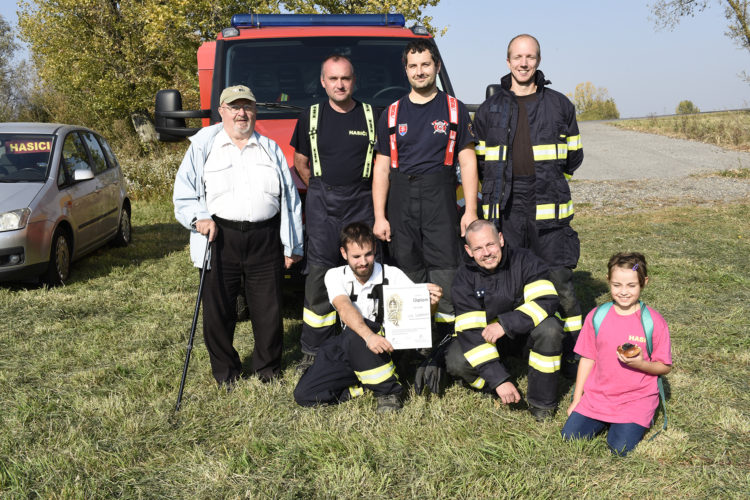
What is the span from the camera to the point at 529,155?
14.1 ft

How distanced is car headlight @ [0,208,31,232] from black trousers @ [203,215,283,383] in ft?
12.1

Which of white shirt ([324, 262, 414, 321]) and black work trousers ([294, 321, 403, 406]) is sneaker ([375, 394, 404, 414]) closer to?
black work trousers ([294, 321, 403, 406])

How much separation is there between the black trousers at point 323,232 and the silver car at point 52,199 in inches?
156

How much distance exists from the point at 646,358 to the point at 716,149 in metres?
22.3

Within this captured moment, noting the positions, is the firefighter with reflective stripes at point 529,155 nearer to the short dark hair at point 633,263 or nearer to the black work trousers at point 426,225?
the black work trousers at point 426,225

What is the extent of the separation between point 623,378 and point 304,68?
3854 millimetres

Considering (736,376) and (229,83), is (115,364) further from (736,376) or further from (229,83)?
(736,376)

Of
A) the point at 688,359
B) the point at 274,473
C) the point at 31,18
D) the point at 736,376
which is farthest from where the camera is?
the point at 31,18

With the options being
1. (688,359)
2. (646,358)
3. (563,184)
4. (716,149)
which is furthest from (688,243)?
(716,149)

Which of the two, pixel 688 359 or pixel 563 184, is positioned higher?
pixel 563 184

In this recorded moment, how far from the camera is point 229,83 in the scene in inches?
227

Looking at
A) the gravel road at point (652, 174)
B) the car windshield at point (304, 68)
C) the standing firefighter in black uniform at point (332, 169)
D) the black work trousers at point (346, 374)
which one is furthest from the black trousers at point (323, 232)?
the gravel road at point (652, 174)

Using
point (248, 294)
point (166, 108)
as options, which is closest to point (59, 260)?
point (166, 108)

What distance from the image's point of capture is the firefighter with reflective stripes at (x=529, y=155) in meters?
4.26
